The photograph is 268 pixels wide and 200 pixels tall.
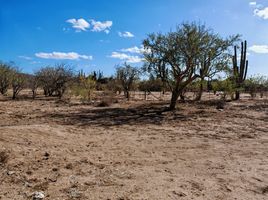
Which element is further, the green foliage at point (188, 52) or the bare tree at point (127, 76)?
the bare tree at point (127, 76)

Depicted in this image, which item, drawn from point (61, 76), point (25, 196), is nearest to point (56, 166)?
point (25, 196)

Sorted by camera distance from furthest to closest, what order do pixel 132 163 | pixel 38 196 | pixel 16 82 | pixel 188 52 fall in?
pixel 16 82
pixel 188 52
pixel 132 163
pixel 38 196

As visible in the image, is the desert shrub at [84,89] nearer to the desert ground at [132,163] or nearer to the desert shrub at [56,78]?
the desert shrub at [56,78]

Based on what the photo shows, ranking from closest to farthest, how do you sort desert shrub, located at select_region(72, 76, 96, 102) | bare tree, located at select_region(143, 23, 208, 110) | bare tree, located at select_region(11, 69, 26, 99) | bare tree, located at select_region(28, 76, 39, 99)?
1. bare tree, located at select_region(143, 23, 208, 110)
2. desert shrub, located at select_region(72, 76, 96, 102)
3. bare tree, located at select_region(11, 69, 26, 99)
4. bare tree, located at select_region(28, 76, 39, 99)

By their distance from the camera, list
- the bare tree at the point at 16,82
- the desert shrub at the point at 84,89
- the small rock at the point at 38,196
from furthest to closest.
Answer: the bare tree at the point at 16,82 < the desert shrub at the point at 84,89 < the small rock at the point at 38,196

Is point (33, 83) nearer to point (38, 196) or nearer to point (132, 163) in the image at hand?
point (132, 163)

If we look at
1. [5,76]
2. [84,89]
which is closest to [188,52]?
[84,89]

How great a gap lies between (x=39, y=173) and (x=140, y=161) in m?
2.22

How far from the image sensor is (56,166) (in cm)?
599

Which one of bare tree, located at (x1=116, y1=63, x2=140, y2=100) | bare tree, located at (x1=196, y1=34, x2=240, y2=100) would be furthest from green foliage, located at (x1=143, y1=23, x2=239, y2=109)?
bare tree, located at (x1=116, y1=63, x2=140, y2=100)

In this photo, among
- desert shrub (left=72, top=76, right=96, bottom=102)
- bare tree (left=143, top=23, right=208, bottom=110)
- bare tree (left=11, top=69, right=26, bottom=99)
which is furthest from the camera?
bare tree (left=11, top=69, right=26, bottom=99)

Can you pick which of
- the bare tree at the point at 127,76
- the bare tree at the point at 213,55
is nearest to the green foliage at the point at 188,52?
the bare tree at the point at 213,55

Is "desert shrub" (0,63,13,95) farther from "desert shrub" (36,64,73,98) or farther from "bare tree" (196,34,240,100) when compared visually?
"bare tree" (196,34,240,100)

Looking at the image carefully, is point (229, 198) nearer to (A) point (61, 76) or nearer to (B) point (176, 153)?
(B) point (176, 153)
